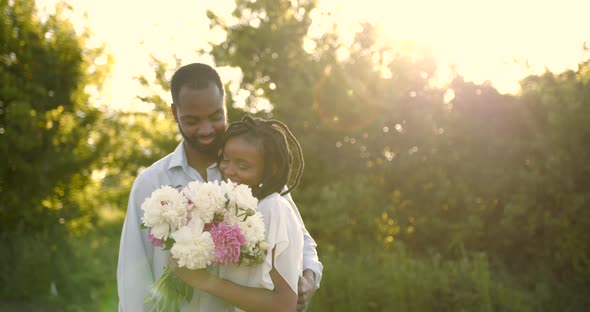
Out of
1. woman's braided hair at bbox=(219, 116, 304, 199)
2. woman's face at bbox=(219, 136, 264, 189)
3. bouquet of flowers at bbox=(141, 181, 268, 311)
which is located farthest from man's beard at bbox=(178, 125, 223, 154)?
bouquet of flowers at bbox=(141, 181, 268, 311)

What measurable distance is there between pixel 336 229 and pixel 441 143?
218cm

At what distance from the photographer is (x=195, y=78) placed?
12.0 ft

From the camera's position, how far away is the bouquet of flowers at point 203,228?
2768 mm

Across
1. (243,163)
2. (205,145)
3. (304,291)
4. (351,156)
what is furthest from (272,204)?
(351,156)

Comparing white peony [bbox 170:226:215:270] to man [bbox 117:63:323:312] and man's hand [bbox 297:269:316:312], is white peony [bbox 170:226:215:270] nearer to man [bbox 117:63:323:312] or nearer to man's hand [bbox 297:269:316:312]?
man [bbox 117:63:323:312]

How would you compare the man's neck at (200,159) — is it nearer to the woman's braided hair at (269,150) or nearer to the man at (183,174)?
the man at (183,174)

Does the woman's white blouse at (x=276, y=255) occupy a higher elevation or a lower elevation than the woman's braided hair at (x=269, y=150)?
lower

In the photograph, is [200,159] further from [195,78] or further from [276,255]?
[276,255]

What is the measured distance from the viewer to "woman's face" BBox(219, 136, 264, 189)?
10.9 ft

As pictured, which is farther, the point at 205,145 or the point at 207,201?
Answer: the point at 205,145

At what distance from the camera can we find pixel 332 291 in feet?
28.5

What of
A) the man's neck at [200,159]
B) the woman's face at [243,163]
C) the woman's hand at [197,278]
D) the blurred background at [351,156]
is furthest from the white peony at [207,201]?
the blurred background at [351,156]

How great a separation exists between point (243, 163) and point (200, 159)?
1.60 ft

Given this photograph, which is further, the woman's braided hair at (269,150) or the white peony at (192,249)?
the woman's braided hair at (269,150)
